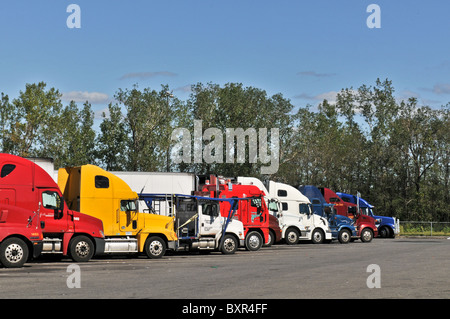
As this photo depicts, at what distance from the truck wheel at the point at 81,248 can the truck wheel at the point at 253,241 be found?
9.41m

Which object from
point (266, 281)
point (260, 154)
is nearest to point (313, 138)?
point (260, 154)

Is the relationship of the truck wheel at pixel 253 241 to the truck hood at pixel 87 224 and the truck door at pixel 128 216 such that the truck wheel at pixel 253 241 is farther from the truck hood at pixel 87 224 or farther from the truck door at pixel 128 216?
the truck hood at pixel 87 224

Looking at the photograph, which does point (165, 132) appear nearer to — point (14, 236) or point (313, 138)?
point (313, 138)

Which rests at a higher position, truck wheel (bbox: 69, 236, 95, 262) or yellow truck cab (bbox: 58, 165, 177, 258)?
yellow truck cab (bbox: 58, 165, 177, 258)

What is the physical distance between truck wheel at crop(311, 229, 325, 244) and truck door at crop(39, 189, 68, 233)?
61.6ft

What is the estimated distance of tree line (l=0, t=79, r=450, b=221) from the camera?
5834 centimetres

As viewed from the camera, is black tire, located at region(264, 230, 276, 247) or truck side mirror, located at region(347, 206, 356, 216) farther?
truck side mirror, located at region(347, 206, 356, 216)

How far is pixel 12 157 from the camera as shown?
22.5 metres

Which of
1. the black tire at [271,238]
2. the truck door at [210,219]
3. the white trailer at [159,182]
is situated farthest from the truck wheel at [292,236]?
the truck door at [210,219]

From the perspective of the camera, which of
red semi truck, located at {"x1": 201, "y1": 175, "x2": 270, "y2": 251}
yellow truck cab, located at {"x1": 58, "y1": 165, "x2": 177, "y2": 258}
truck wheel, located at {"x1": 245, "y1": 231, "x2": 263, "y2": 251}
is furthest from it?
truck wheel, located at {"x1": 245, "y1": 231, "x2": 263, "y2": 251}

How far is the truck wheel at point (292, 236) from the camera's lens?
37562mm

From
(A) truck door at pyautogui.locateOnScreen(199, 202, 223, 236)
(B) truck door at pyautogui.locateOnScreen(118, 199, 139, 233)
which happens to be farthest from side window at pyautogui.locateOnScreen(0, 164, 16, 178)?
(A) truck door at pyautogui.locateOnScreen(199, 202, 223, 236)

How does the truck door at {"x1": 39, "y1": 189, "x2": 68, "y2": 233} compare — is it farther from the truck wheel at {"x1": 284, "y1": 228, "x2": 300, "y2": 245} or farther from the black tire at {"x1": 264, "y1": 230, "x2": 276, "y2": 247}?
the truck wheel at {"x1": 284, "y1": 228, "x2": 300, "y2": 245}

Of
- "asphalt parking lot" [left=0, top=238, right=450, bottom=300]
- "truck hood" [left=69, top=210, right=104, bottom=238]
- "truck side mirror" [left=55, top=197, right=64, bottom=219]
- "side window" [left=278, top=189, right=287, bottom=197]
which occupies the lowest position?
"asphalt parking lot" [left=0, top=238, right=450, bottom=300]
